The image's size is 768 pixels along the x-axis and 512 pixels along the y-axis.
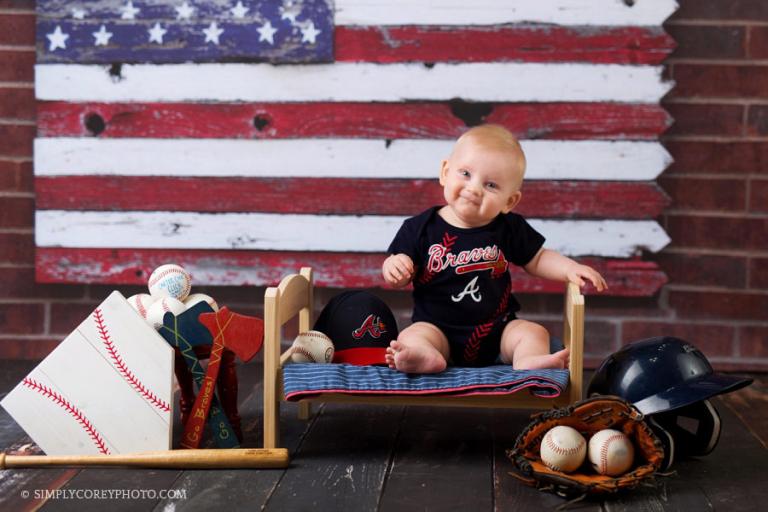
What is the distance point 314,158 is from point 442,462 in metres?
1.41

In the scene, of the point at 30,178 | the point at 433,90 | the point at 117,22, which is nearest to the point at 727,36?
the point at 433,90

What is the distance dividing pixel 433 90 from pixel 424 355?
1313mm

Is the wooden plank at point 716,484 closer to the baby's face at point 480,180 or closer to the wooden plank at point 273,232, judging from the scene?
the baby's face at point 480,180

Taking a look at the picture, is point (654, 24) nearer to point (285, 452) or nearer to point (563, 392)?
point (563, 392)

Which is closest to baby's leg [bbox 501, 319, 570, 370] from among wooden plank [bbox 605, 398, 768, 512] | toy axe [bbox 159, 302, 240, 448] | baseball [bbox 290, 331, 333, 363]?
wooden plank [bbox 605, 398, 768, 512]

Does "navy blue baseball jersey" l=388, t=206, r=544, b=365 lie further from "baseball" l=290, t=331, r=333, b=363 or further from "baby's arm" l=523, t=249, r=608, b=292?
"baseball" l=290, t=331, r=333, b=363

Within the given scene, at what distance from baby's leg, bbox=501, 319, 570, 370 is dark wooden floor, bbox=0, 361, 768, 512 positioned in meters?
0.24

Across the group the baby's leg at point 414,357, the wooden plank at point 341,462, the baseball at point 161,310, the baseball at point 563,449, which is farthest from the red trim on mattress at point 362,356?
the baseball at point 563,449

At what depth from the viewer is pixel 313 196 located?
332 cm

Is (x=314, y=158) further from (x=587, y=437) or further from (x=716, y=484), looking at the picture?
(x=716, y=484)

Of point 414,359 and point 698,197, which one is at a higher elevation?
point 698,197

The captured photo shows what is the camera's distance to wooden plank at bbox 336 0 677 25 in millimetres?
3188

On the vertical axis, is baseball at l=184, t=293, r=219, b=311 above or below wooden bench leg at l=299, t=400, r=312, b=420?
above

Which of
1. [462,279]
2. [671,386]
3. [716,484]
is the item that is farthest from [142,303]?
[716,484]
